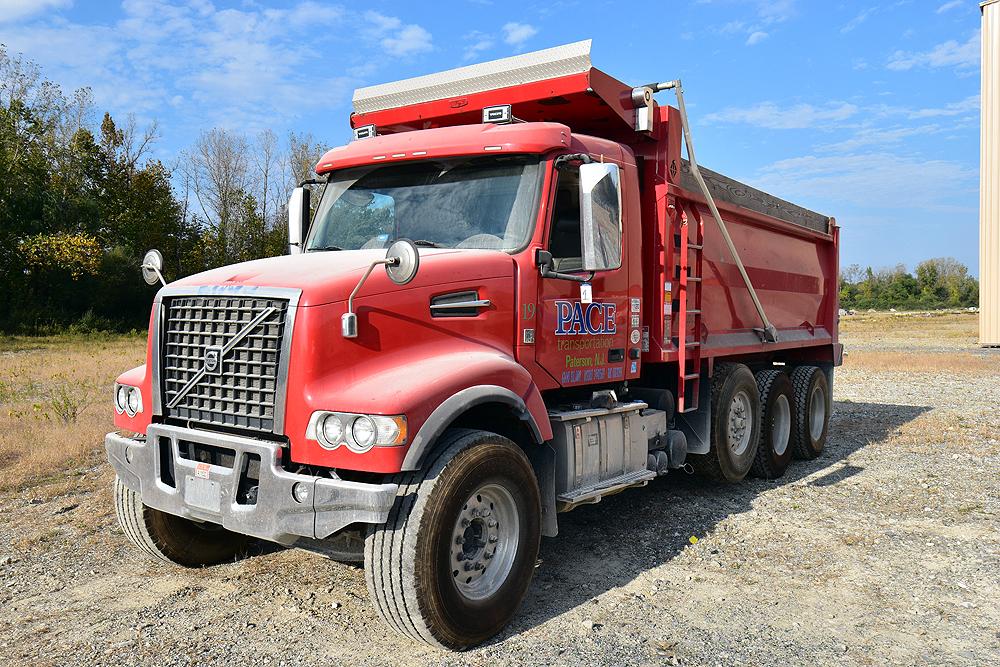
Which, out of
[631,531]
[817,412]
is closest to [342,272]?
[631,531]

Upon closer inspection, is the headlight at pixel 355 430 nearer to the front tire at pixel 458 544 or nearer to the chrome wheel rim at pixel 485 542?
the front tire at pixel 458 544

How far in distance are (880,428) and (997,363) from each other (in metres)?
12.9

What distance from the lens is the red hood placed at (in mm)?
4012

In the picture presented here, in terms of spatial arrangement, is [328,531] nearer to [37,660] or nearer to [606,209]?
[37,660]

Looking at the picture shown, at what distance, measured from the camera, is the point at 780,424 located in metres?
8.67

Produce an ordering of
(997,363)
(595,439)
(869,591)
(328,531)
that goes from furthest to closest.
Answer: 1. (997,363)
2. (595,439)
3. (869,591)
4. (328,531)

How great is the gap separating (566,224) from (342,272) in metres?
1.64

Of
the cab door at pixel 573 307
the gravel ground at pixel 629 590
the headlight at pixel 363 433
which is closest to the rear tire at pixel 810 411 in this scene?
the gravel ground at pixel 629 590

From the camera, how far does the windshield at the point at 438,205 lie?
4.91m

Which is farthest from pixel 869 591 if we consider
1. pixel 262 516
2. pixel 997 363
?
pixel 997 363

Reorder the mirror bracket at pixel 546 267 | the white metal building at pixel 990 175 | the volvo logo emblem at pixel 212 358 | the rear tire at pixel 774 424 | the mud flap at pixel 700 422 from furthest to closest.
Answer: the white metal building at pixel 990 175 → the rear tire at pixel 774 424 → the mud flap at pixel 700 422 → the mirror bracket at pixel 546 267 → the volvo logo emblem at pixel 212 358

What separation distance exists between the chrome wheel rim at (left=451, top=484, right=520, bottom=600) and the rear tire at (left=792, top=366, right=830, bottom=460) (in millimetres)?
5659

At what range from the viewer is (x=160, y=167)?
125 ft

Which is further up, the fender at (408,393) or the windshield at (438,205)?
the windshield at (438,205)
